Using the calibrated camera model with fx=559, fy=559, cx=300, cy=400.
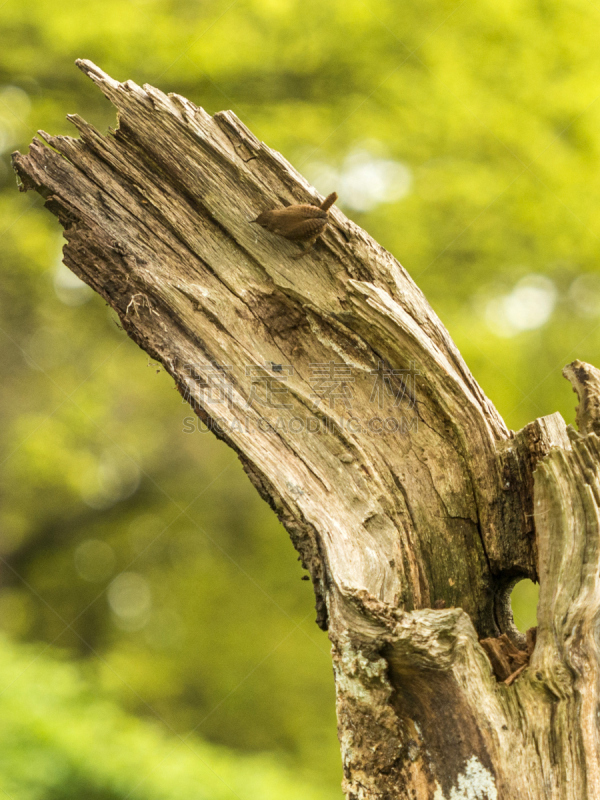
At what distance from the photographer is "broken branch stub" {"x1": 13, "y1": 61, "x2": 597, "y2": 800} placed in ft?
5.07

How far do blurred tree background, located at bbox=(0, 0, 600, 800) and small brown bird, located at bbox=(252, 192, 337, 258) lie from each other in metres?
3.36

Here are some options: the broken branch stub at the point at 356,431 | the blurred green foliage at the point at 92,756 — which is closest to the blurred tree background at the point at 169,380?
the blurred green foliage at the point at 92,756

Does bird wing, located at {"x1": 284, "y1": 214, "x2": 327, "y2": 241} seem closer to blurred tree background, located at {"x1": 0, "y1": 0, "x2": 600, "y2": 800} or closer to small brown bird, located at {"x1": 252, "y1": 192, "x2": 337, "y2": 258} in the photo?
small brown bird, located at {"x1": 252, "y1": 192, "x2": 337, "y2": 258}

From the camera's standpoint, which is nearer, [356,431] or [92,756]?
[356,431]

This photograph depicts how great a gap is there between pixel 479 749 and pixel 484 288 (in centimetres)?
472

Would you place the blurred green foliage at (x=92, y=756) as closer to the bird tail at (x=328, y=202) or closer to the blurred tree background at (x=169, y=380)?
the blurred tree background at (x=169, y=380)

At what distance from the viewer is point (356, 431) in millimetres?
2084

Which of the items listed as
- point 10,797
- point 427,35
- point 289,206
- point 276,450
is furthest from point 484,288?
point 10,797

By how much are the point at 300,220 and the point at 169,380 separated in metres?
5.12

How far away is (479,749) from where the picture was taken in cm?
151

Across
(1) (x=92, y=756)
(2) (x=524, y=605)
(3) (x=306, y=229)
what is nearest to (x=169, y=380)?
(1) (x=92, y=756)

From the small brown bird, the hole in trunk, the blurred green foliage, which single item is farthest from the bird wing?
the hole in trunk

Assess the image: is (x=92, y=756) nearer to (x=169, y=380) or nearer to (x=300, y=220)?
(x=169, y=380)

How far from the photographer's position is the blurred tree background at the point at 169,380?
4926mm
